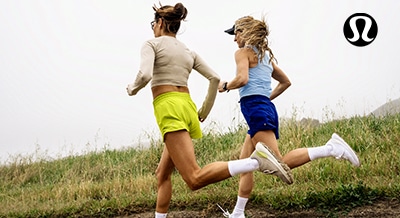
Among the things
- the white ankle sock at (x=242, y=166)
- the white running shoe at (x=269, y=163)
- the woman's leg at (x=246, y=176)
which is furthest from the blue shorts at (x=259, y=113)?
the white ankle sock at (x=242, y=166)

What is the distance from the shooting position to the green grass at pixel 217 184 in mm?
6465

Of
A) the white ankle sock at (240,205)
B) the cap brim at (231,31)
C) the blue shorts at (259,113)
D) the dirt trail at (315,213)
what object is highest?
the cap brim at (231,31)

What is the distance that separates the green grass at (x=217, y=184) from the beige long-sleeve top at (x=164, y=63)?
8.68 ft

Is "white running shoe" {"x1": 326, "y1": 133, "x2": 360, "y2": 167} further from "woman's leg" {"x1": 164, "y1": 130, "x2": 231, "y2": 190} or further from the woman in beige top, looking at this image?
"woman's leg" {"x1": 164, "y1": 130, "x2": 231, "y2": 190}

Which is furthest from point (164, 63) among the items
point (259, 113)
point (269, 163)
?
point (269, 163)

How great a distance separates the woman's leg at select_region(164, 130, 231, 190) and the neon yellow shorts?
0.07 metres

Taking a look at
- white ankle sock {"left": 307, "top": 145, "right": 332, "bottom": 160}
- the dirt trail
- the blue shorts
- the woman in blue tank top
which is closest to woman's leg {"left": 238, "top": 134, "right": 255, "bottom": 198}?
the woman in blue tank top

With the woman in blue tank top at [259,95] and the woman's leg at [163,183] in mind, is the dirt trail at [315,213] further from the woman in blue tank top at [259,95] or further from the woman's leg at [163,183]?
the woman's leg at [163,183]

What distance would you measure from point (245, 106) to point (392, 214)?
7.23 feet

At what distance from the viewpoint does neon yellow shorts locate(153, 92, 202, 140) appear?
445 centimetres

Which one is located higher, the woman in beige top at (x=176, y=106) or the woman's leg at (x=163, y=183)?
the woman in beige top at (x=176, y=106)

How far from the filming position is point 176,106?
14.7 ft

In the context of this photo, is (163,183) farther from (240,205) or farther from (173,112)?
(240,205)

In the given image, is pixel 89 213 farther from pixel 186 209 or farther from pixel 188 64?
pixel 188 64
